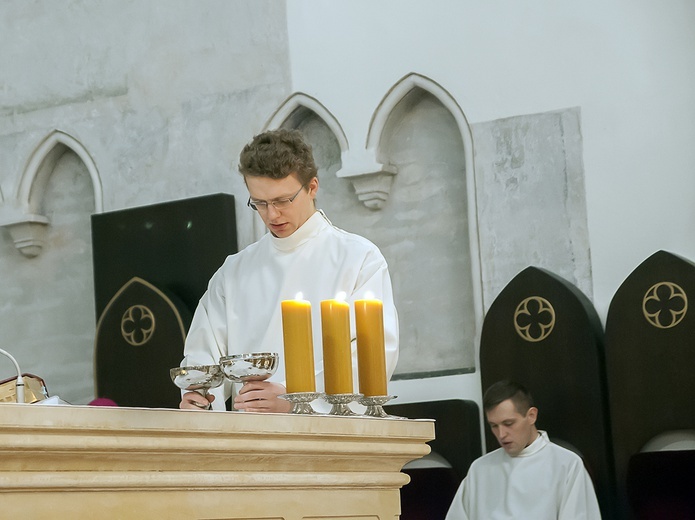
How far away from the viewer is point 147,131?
350 inches

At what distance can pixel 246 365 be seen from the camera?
240cm

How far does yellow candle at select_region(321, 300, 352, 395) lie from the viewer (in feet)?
8.05

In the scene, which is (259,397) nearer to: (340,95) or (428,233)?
(428,233)

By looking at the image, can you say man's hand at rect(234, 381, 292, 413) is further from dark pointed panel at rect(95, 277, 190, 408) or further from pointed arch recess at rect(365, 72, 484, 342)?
dark pointed panel at rect(95, 277, 190, 408)

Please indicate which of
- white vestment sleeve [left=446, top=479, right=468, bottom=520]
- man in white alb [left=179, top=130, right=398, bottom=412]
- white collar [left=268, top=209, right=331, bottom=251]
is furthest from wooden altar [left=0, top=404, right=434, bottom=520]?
white vestment sleeve [left=446, top=479, right=468, bottom=520]

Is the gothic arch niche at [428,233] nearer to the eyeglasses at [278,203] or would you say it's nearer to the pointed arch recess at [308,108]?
the pointed arch recess at [308,108]

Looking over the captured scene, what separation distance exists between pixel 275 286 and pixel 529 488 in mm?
3559

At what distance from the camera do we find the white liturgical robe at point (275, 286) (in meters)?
3.55

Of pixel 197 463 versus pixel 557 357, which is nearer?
pixel 197 463

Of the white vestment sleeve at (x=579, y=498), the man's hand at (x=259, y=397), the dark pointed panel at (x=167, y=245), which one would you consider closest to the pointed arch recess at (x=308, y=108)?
the dark pointed panel at (x=167, y=245)

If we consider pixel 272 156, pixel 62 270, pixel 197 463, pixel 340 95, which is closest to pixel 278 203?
pixel 272 156

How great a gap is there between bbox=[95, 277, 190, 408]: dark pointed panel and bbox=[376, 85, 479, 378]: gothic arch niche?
150cm

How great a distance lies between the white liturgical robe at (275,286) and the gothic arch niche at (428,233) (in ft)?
12.8

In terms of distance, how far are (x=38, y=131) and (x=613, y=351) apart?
16.1ft
